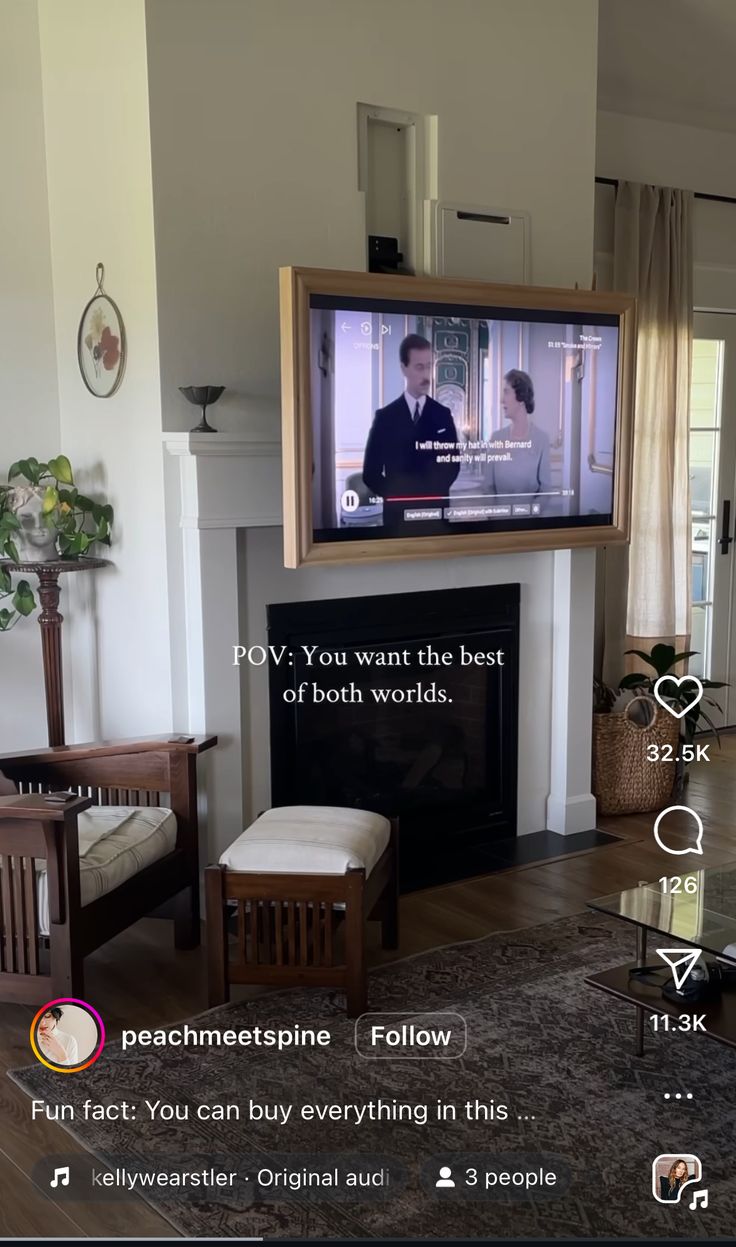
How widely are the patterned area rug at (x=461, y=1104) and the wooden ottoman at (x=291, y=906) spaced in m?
0.11

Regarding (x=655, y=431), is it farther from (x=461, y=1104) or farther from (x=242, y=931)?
(x=461, y=1104)

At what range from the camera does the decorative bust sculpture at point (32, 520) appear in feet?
12.4

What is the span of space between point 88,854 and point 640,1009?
1415 millimetres

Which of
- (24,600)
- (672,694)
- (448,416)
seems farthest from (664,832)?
(24,600)

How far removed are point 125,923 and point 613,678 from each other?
2889 mm

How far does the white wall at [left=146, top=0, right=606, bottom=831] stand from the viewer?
3.45 m

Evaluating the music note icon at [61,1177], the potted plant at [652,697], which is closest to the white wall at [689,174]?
the potted plant at [652,697]

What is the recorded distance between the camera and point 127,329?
12.0ft

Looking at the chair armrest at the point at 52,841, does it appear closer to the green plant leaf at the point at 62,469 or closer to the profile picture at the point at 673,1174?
the green plant leaf at the point at 62,469

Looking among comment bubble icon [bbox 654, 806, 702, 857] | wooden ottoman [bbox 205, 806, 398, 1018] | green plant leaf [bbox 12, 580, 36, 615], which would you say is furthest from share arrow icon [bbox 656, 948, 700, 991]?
green plant leaf [bbox 12, 580, 36, 615]

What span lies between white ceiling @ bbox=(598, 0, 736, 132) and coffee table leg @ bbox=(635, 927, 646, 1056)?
3.29 m

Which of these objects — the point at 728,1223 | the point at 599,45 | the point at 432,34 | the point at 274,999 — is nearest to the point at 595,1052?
the point at 728,1223

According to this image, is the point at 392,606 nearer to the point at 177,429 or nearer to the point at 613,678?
the point at 177,429

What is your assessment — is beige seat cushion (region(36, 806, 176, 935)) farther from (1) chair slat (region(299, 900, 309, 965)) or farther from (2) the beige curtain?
(2) the beige curtain
